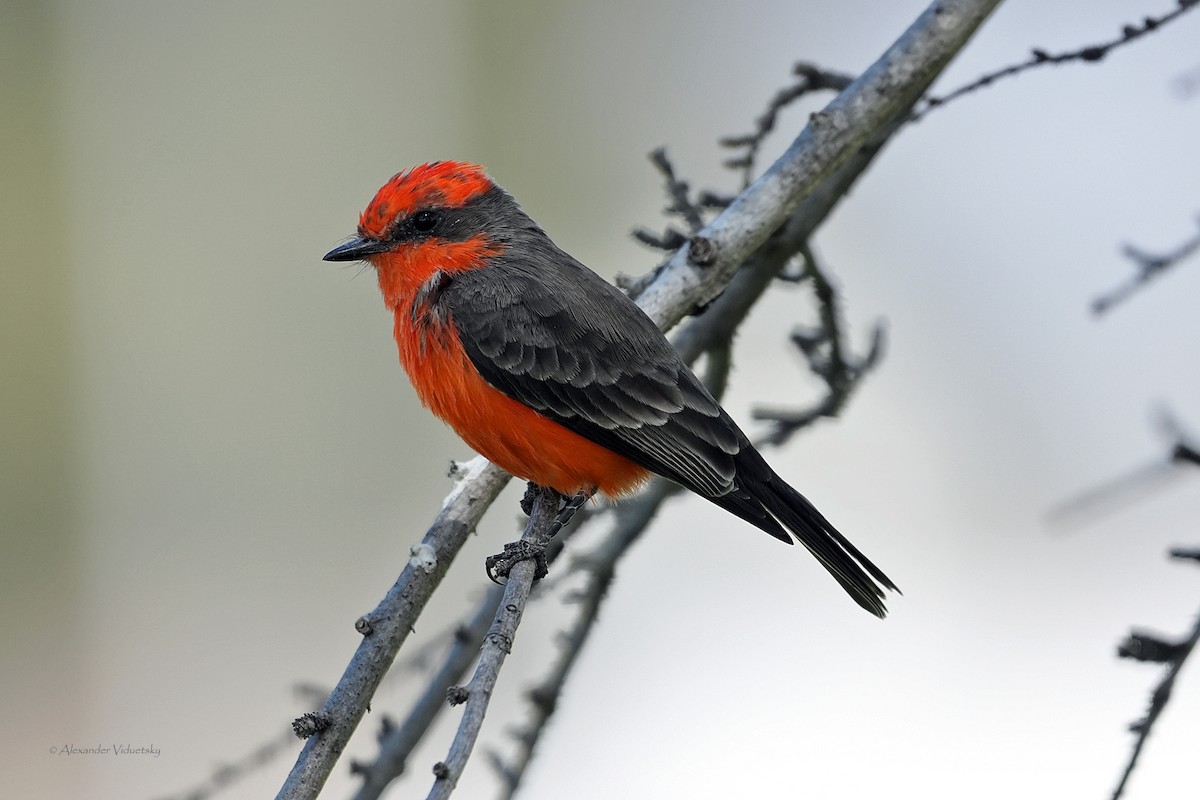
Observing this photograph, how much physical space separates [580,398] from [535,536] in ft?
1.38

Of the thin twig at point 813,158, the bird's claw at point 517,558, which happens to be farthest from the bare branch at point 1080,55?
the bird's claw at point 517,558

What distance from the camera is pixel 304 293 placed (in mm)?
7691

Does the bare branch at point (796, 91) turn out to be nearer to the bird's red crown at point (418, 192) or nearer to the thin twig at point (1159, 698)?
the bird's red crown at point (418, 192)

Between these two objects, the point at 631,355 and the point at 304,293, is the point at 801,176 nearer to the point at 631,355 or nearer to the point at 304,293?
the point at 631,355

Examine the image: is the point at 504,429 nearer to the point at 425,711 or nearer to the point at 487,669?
the point at 425,711

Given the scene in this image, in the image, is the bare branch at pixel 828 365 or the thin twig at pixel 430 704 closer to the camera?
the thin twig at pixel 430 704

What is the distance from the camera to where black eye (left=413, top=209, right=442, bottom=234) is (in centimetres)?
388

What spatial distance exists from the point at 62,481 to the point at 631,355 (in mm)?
5121

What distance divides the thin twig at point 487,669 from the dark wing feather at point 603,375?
329 millimetres

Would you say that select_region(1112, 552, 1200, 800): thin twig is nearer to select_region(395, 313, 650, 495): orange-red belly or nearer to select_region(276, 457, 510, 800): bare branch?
select_region(276, 457, 510, 800): bare branch

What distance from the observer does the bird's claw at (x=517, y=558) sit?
308 centimetres

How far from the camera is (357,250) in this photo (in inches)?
151

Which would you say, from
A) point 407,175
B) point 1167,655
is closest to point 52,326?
point 407,175

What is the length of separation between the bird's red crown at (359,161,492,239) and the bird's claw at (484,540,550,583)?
1168 millimetres
